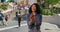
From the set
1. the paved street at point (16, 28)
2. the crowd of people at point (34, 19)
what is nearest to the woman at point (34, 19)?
the crowd of people at point (34, 19)

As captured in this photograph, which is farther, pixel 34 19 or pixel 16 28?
pixel 16 28

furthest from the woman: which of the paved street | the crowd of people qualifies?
the paved street

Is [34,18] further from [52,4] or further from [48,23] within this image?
[52,4]

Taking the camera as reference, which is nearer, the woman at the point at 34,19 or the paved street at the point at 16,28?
the woman at the point at 34,19

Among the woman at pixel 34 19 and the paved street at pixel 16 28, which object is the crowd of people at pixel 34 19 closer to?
the woman at pixel 34 19

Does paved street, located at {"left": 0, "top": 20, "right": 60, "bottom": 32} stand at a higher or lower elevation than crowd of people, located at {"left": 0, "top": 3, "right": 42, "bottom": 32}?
lower

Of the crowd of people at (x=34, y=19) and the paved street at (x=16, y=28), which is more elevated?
the crowd of people at (x=34, y=19)

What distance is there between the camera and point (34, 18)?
324 centimetres

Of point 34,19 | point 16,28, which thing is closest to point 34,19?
point 34,19

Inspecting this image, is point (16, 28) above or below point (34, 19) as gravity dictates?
below

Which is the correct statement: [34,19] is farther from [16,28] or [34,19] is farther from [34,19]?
[16,28]

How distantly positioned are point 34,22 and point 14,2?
3.88 metres

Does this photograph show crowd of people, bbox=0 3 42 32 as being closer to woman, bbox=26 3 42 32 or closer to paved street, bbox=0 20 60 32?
woman, bbox=26 3 42 32

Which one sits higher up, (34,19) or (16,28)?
(34,19)
